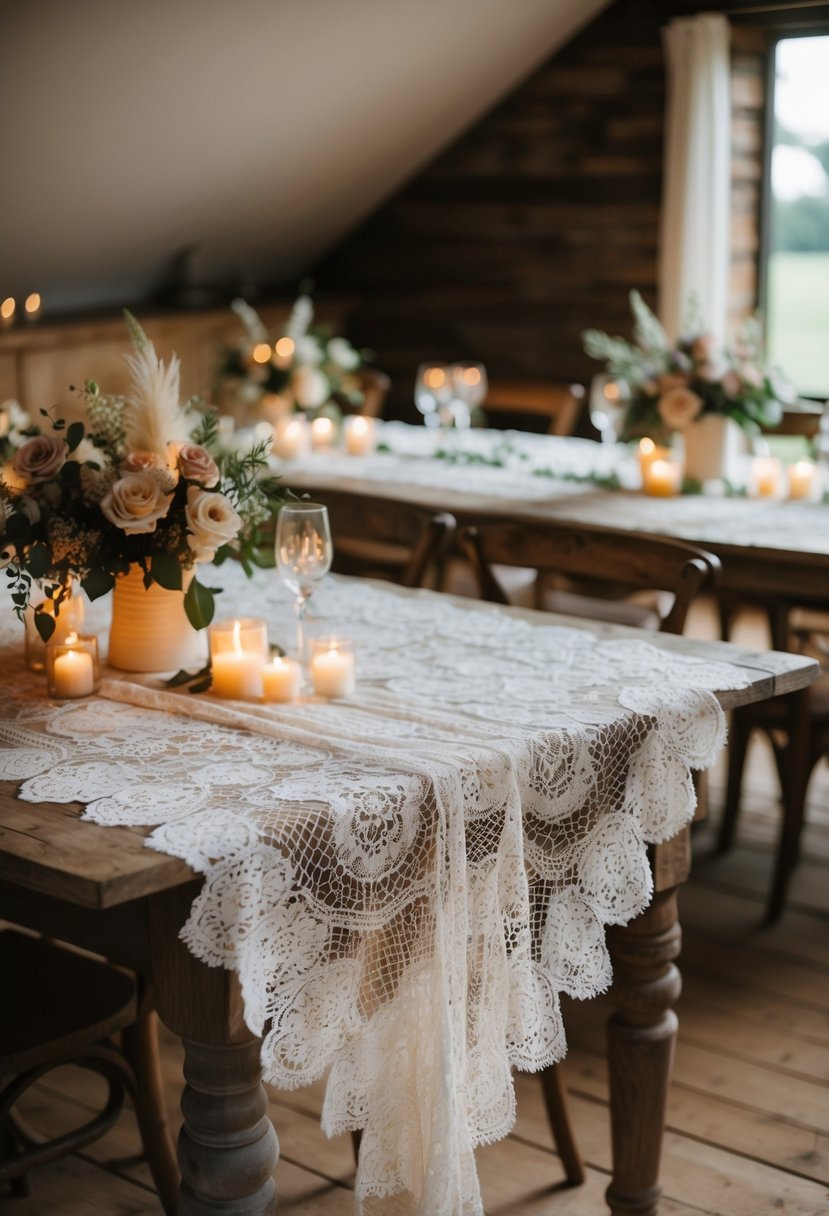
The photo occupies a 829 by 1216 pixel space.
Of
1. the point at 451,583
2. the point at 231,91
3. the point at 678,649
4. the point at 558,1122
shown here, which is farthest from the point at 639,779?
the point at 231,91

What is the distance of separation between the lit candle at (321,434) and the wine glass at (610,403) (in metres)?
0.80

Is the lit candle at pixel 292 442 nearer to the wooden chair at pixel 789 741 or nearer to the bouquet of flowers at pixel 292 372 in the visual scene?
the bouquet of flowers at pixel 292 372

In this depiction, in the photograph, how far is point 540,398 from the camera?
4418mm

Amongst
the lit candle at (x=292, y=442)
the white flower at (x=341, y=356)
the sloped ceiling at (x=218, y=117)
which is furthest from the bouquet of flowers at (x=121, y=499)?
the sloped ceiling at (x=218, y=117)

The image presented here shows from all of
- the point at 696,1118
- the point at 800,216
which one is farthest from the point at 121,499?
the point at 800,216

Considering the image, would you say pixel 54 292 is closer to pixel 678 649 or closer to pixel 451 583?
pixel 451 583

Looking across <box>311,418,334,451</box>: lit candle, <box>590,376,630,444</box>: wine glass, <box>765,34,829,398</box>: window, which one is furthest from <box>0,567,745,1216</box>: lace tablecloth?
<box>765,34,829,398</box>: window

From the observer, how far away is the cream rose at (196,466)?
70.2 inches

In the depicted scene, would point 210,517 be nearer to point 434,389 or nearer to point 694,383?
point 694,383

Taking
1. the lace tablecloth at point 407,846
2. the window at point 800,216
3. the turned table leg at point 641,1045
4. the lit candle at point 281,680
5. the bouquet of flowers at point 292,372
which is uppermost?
the window at point 800,216

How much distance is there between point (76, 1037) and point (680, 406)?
2.10 metres

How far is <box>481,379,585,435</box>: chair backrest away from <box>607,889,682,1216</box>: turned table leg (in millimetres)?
2636

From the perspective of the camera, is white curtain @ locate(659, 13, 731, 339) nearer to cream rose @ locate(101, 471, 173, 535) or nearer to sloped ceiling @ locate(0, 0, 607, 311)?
sloped ceiling @ locate(0, 0, 607, 311)

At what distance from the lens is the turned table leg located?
71.0 inches
